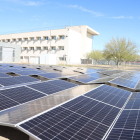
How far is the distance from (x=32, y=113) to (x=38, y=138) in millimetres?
1394

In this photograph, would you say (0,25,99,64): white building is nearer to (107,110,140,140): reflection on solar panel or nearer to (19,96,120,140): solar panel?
(19,96,120,140): solar panel

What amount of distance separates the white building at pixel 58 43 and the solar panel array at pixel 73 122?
58048mm

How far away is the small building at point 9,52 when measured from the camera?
5197 centimetres

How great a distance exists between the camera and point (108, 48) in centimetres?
5375

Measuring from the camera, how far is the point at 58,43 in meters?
71.2

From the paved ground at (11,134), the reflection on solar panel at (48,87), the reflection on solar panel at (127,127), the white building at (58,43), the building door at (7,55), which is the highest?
the white building at (58,43)

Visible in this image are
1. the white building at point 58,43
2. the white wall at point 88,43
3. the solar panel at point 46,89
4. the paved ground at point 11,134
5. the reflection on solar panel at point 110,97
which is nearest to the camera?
the paved ground at point 11,134

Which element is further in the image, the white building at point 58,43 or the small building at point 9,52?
the white building at point 58,43

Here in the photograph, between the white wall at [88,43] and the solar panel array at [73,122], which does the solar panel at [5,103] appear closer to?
the solar panel array at [73,122]

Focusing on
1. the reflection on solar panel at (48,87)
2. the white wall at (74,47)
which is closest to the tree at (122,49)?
the white wall at (74,47)

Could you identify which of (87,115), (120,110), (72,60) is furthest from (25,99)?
(72,60)

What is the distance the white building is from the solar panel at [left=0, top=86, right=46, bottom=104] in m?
55.6

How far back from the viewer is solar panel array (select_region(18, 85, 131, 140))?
3762 mm

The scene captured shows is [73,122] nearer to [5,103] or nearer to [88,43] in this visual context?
[5,103]
